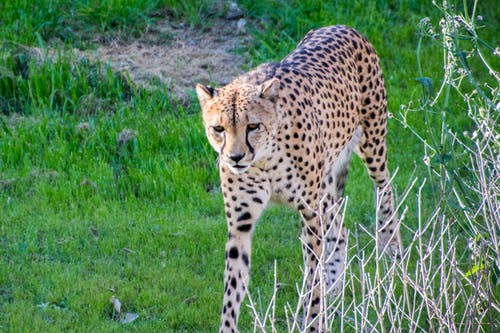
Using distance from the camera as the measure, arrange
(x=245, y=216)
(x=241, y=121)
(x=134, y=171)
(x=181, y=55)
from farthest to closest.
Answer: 1. (x=181, y=55)
2. (x=134, y=171)
3. (x=245, y=216)
4. (x=241, y=121)

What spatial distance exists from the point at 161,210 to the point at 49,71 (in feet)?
6.00

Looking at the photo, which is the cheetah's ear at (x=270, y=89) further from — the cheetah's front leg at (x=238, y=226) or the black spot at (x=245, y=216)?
the black spot at (x=245, y=216)

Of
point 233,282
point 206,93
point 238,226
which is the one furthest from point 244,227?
point 206,93

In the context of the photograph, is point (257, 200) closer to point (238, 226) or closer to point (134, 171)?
point (238, 226)

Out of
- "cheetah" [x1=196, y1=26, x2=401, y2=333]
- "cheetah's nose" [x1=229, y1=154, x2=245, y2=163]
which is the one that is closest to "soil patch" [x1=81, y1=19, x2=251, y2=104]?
"cheetah" [x1=196, y1=26, x2=401, y2=333]

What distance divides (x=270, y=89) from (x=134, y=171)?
7.43 feet

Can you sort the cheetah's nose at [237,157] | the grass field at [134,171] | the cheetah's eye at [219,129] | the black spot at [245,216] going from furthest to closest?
the grass field at [134,171]
the black spot at [245,216]
the cheetah's eye at [219,129]
the cheetah's nose at [237,157]

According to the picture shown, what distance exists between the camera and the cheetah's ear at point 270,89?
5.34 metres

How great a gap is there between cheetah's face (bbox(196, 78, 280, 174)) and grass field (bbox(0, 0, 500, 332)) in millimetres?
751

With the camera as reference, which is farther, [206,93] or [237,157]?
[206,93]

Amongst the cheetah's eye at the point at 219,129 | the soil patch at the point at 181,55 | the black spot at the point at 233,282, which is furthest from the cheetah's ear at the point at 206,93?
the soil patch at the point at 181,55

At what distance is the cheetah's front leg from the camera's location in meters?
5.41

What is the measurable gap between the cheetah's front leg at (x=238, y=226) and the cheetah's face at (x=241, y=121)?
15 cm

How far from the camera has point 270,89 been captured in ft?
17.6
